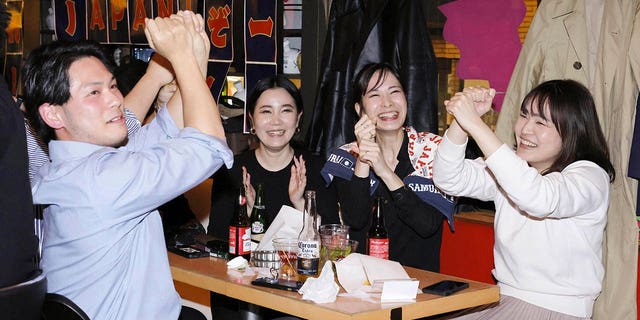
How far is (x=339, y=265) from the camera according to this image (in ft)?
9.02

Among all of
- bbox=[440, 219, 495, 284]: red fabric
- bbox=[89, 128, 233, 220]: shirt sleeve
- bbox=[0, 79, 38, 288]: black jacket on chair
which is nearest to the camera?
bbox=[0, 79, 38, 288]: black jacket on chair

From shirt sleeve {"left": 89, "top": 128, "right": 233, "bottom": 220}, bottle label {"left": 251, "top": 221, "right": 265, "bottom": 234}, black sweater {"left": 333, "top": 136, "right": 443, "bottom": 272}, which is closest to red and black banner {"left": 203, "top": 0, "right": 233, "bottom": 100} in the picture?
black sweater {"left": 333, "top": 136, "right": 443, "bottom": 272}

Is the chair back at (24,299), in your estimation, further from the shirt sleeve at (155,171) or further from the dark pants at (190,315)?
the dark pants at (190,315)

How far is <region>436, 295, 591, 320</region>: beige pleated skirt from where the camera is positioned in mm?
2832

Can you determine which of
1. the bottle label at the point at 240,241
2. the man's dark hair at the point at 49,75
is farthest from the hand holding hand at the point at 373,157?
the man's dark hair at the point at 49,75

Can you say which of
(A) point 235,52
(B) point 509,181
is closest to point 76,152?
(B) point 509,181

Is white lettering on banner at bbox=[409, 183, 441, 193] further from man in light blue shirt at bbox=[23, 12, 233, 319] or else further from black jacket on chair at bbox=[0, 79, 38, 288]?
black jacket on chair at bbox=[0, 79, 38, 288]

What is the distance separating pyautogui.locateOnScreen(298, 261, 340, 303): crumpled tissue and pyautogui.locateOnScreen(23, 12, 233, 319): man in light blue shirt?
1.61 ft

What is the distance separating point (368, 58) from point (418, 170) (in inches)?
43.0

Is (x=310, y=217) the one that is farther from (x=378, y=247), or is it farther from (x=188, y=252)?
(x=188, y=252)

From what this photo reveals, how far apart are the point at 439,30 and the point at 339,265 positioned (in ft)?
6.53

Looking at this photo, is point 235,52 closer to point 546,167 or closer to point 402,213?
point 402,213

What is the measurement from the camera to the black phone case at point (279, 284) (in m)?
2.64

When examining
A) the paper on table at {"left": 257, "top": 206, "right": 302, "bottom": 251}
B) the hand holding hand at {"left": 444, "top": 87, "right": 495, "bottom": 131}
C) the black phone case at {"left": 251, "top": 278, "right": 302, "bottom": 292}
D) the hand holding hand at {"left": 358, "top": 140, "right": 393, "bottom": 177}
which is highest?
the hand holding hand at {"left": 444, "top": 87, "right": 495, "bottom": 131}
